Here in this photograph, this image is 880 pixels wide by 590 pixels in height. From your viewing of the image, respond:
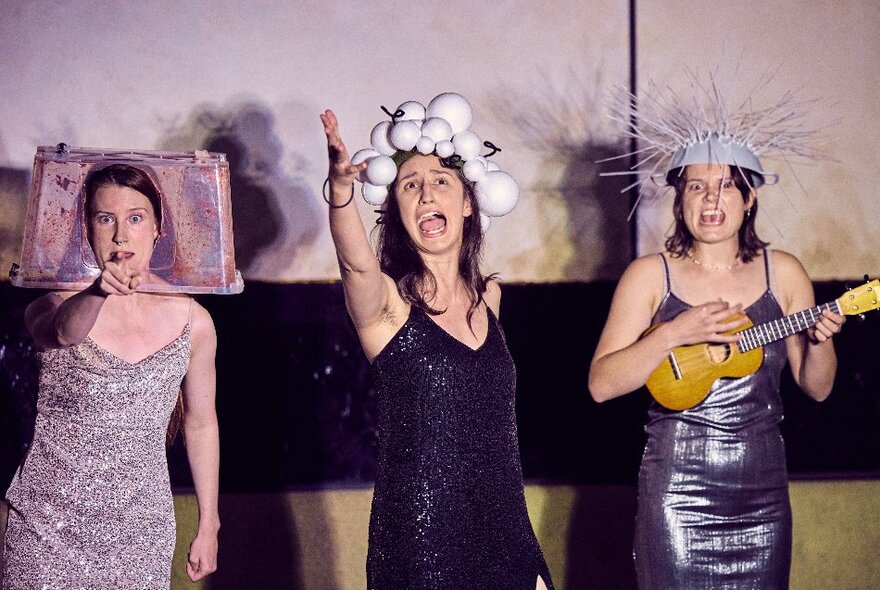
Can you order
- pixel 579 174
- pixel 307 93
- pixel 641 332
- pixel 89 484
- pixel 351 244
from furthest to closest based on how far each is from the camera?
pixel 579 174
pixel 307 93
pixel 641 332
pixel 89 484
pixel 351 244

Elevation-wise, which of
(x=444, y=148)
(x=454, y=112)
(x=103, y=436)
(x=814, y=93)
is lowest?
(x=103, y=436)

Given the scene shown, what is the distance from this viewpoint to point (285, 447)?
3787mm

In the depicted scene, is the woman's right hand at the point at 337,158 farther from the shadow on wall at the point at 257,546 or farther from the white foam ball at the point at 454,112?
the shadow on wall at the point at 257,546

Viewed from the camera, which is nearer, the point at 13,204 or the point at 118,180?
the point at 118,180

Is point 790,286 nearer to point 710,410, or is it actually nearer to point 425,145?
point 710,410

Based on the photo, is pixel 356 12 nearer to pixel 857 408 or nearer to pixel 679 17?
pixel 679 17

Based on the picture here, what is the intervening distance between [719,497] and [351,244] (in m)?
1.36

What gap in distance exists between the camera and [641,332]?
2822 millimetres

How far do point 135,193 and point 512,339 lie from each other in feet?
6.39

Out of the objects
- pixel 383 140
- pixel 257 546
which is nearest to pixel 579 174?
pixel 383 140

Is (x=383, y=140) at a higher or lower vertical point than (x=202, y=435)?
higher

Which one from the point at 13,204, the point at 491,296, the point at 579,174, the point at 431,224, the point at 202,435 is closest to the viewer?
the point at 431,224

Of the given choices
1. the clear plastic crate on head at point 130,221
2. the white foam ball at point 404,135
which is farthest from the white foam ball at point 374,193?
the clear plastic crate on head at point 130,221

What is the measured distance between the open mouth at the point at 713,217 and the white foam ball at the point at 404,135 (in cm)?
90
